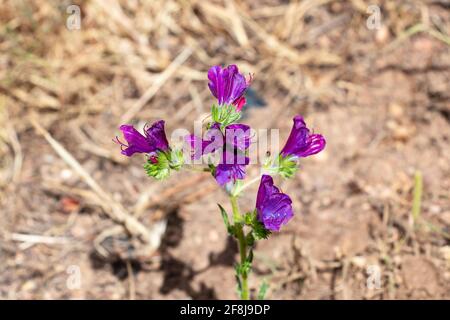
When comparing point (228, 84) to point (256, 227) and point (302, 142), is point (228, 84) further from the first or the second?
point (256, 227)

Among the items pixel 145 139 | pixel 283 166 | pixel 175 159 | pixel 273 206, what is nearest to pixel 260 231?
pixel 273 206

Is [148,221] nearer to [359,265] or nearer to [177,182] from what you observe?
[177,182]

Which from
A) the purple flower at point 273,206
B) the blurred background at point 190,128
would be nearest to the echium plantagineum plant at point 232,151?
the purple flower at point 273,206

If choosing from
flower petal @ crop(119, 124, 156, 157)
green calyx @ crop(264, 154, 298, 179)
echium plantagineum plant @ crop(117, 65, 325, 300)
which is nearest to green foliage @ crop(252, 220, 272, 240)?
echium plantagineum plant @ crop(117, 65, 325, 300)

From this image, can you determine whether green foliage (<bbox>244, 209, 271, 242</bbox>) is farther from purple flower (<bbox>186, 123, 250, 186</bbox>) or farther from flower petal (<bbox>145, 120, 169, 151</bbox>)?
flower petal (<bbox>145, 120, 169, 151</bbox>)

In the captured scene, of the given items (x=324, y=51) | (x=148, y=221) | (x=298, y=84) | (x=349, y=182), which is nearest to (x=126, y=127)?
(x=148, y=221)

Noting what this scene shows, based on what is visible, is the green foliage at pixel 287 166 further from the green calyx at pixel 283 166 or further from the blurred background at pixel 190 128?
the blurred background at pixel 190 128

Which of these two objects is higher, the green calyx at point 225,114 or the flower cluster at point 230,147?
the green calyx at point 225,114
